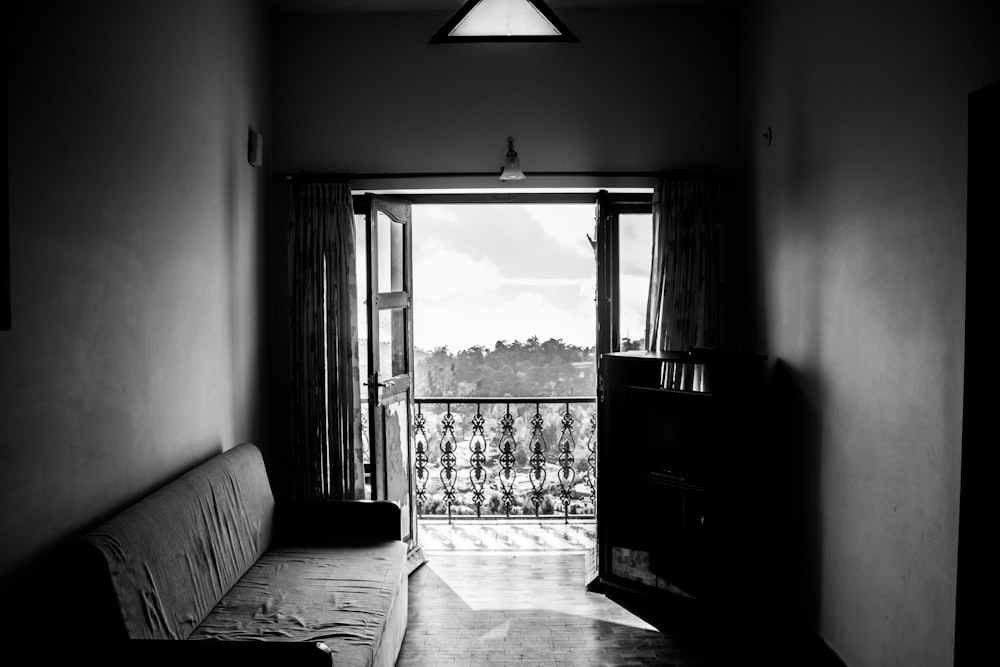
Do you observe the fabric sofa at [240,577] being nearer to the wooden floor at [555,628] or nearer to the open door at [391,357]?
the wooden floor at [555,628]

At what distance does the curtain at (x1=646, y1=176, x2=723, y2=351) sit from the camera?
3885 mm

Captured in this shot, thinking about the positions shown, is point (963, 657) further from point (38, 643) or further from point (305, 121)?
point (305, 121)

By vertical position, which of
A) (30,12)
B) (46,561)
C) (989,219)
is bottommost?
(46,561)

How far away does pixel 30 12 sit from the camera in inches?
73.4

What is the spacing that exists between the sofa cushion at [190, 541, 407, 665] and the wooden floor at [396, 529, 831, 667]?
0.29 metres

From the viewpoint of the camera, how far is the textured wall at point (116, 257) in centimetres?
185

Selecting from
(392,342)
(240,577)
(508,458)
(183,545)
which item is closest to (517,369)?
(508,458)

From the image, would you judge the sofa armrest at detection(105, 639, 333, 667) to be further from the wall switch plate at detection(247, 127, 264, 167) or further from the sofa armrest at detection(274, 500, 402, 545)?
the wall switch plate at detection(247, 127, 264, 167)

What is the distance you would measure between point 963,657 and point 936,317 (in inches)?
39.3

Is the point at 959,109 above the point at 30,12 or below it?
below

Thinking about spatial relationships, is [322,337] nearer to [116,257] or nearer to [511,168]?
[511,168]

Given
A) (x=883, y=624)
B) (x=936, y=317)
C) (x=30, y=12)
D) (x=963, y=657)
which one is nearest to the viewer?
(x=30, y=12)

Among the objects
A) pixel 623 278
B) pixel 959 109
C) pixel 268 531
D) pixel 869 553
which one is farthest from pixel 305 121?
pixel 869 553

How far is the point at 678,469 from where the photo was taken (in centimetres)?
342
